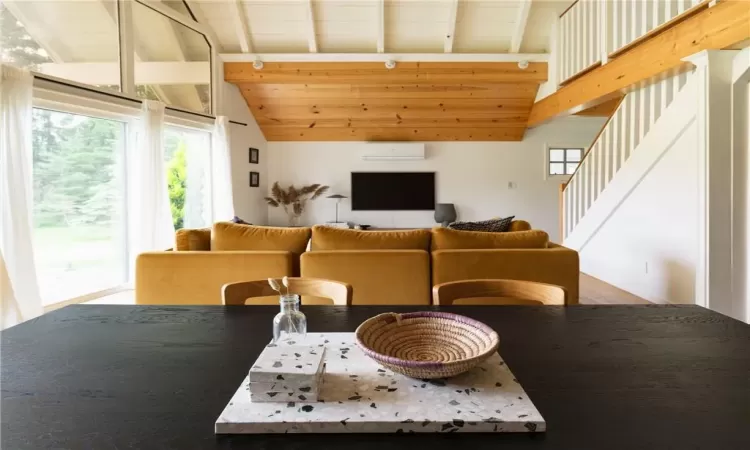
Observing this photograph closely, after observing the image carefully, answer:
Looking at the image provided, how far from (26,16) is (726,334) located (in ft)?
17.0

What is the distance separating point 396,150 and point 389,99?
3.16 ft

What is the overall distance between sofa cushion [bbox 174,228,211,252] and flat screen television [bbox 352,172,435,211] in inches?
178

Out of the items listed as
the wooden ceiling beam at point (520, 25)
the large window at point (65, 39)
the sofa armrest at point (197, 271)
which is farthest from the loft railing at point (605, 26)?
the large window at point (65, 39)

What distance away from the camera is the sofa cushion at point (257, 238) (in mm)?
3094

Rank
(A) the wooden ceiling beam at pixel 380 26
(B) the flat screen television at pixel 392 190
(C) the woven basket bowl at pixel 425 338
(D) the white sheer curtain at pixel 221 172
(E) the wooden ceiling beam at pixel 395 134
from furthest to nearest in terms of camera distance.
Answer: (B) the flat screen television at pixel 392 190, (E) the wooden ceiling beam at pixel 395 134, (D) the white sheer curtain at pixel 221 172, (A) the wooden ceiling beam at pixel 380 26, (C) the woven basket bowl at pixel 425 338

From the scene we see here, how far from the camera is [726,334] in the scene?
1.17 metres

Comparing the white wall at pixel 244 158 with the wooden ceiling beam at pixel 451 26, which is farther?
the white wall at pixel 244 158

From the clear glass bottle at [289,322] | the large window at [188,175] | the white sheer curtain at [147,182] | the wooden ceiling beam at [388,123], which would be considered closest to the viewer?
the clear glass bottle at [289,322]

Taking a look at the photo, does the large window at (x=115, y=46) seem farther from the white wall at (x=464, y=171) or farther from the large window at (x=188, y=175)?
the white wall at (x=464, y=171)

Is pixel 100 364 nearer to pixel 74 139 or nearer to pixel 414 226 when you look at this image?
pixel 74 139

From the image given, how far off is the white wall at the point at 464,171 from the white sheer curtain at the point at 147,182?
297 cm

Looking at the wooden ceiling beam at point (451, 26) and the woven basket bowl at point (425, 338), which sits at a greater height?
the wooden ceiling beam at point (451, 26)

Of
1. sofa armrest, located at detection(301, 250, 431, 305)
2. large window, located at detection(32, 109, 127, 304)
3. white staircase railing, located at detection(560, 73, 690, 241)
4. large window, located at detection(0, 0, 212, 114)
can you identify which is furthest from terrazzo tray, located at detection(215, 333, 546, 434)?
large window, located at detection(0, 0, 212, 114)

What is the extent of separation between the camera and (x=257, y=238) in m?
3.12
